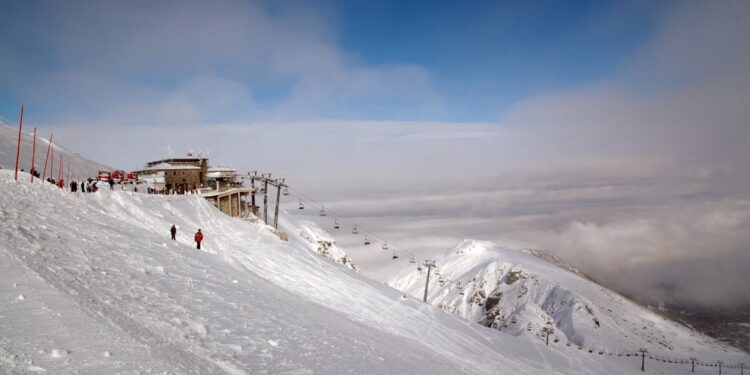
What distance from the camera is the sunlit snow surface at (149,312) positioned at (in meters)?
8.24

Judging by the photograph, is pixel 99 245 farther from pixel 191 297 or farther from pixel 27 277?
pixel 27 277

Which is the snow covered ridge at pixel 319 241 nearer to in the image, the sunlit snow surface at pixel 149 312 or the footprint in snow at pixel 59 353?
the sunlit snow surface at pixel 149 312

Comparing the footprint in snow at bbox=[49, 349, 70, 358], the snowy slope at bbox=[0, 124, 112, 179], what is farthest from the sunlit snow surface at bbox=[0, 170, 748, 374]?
the snowy slope at bbox=[0, 124, 112, 179]

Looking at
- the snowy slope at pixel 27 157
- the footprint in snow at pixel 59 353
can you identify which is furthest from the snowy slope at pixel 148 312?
the snowy slope at pixel 27 157

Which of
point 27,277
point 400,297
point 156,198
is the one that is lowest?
point 400,297

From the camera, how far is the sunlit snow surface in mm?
8242

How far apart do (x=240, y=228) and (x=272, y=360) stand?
106 feet

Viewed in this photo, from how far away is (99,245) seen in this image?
54.2ft

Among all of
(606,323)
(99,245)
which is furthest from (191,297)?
(606,323)

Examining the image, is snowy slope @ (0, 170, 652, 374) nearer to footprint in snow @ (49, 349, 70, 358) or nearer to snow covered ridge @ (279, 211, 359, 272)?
footprint in snow @ (49, 349, 70, 358)

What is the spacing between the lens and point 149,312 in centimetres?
1144

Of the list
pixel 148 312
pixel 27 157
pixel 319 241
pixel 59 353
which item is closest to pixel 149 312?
pixel 148 312

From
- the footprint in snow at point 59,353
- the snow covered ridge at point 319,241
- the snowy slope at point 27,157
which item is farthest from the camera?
the snow covered ridge at point 319,241

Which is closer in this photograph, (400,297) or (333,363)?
(333,363)
